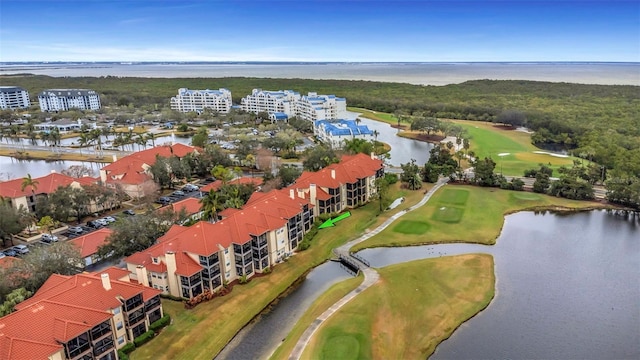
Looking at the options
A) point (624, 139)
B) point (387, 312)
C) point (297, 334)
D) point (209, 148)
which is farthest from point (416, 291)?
point (624, 139)

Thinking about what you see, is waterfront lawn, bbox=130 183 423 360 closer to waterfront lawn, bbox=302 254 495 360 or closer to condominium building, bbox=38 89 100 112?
waterfront lawn, bbox=302 254 495 360

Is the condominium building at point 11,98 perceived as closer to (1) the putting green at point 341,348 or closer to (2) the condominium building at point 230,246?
(2) the condominium building at point 230,246

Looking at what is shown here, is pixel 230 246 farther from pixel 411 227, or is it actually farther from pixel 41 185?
pixel 41 185

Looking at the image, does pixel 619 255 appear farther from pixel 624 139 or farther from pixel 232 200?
pixel 624 139

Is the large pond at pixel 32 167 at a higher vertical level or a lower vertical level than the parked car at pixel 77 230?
higher

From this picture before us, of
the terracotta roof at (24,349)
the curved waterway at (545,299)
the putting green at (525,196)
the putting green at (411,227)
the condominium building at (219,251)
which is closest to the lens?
the terracotta roof at (24,349)

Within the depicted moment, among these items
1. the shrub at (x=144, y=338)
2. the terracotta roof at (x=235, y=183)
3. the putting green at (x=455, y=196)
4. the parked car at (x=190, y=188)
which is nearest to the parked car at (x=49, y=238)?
the terracotta roof at (x=235, y=183)

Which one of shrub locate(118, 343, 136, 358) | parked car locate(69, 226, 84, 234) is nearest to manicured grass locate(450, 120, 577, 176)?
parked car locate(69, 226, 84, 234)
